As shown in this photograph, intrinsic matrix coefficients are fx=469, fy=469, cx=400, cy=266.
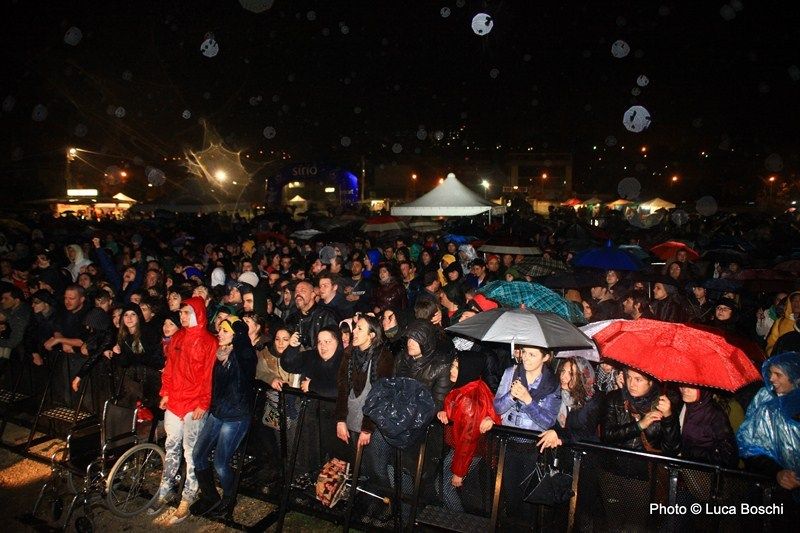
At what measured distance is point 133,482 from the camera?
489cm

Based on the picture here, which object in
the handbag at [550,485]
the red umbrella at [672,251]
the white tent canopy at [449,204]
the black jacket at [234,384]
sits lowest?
the handbag at [550,485]

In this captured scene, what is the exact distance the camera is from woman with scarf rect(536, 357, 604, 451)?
3777 mm

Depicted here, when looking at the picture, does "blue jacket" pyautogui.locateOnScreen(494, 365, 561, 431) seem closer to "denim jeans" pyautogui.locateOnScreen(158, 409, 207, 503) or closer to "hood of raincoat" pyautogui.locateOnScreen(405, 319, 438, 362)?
"hood of raincoat" pyautogui.locateOnScreen(405, 319, 438, 362)

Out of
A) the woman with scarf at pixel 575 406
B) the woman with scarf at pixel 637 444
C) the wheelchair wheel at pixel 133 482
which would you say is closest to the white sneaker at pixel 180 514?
the wheelchair wheel at pixel 133 482

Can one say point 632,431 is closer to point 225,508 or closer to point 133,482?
point 225,508

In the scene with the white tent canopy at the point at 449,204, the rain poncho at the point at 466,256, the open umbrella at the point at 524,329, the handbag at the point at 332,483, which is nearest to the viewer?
the open umbrella at the point at 524,329

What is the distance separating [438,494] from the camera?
4.09m

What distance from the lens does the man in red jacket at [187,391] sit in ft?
15.1

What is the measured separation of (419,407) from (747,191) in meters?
60.4

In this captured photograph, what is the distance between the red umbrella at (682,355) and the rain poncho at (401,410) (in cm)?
158

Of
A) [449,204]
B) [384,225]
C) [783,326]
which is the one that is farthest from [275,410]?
[384,225]

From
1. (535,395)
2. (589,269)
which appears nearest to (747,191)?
(589,269)

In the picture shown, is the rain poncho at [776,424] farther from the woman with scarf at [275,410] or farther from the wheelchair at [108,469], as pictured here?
the wheelchair at [108,469]

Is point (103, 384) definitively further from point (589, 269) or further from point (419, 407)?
point (589, 269)
